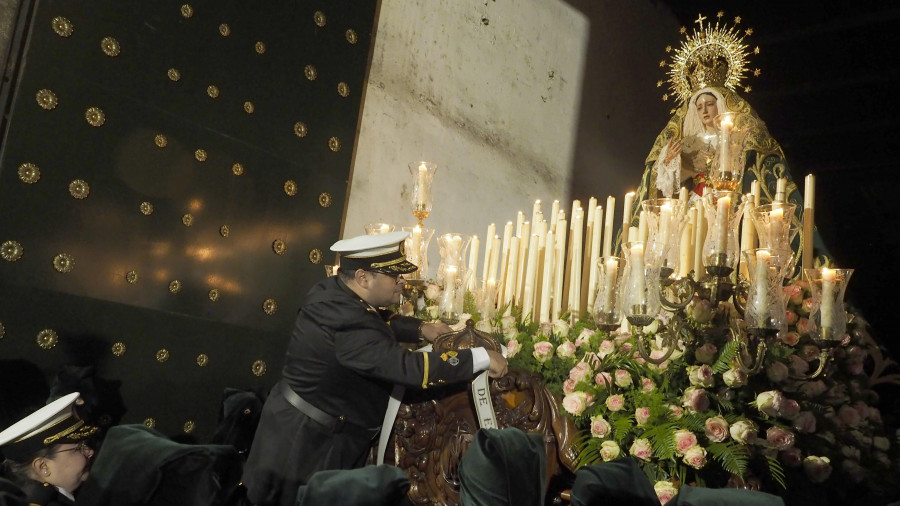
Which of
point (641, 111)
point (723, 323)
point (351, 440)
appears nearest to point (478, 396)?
point (351, 440)

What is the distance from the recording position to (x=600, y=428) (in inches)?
103

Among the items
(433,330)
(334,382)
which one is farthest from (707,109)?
(334,382)

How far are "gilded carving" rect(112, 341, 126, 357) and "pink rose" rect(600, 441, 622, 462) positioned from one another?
2.56 metres

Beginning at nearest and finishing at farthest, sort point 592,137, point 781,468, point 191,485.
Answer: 1. point 191,485
2. point 781,468
3. point 592,137

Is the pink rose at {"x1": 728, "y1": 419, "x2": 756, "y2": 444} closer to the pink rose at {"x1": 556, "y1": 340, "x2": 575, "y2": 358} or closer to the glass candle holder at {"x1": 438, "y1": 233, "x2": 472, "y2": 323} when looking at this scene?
the pink rose at {"x1": 556, "y1": 340, "x2": 575, "y2": 358}

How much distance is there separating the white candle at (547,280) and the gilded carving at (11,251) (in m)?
2.51

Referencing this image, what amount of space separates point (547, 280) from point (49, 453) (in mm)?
2351

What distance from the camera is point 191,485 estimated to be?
173 centimetres

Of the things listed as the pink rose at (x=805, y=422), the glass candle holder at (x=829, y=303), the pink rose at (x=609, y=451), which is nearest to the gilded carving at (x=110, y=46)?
the pink rose at (x=609, y=451)

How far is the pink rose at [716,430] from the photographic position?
98.6 inches

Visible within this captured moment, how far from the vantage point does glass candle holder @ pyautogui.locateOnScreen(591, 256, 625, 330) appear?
2750 mm

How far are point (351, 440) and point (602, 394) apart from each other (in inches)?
38.9

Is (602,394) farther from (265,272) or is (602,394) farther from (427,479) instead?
(265,272)

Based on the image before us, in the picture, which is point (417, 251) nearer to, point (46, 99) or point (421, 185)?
point (421, 185)
